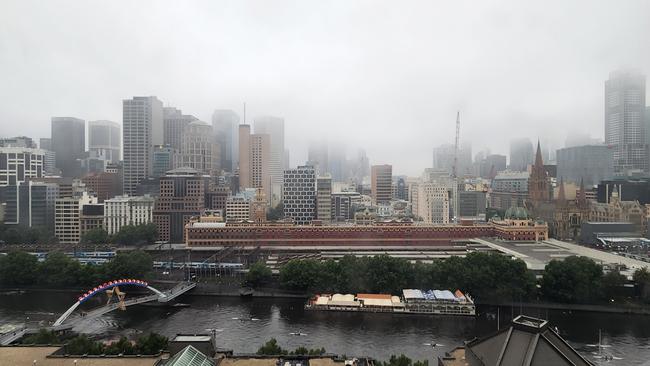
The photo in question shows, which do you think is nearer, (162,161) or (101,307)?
(101,307)

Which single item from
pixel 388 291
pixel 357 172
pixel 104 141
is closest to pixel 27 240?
pixel 388 291

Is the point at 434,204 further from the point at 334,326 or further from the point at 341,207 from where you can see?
the point at 334,326

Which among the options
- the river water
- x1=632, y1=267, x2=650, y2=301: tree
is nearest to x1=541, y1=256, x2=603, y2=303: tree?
the river water

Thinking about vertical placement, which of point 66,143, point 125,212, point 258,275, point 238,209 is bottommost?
point 258,275

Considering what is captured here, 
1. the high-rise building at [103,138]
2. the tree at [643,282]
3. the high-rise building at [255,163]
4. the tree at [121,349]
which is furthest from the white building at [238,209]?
the high-rise building at [103,138]

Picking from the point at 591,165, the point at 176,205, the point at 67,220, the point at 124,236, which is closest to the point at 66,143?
the point at 67,220

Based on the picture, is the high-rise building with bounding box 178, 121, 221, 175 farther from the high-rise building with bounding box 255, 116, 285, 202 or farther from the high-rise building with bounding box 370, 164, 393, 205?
the high-rise building with bounding box 370, 164, 393, 205

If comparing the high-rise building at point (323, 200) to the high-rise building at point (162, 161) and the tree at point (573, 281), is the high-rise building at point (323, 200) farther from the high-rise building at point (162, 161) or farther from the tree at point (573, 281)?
the high-rise building at point (162, 161)
